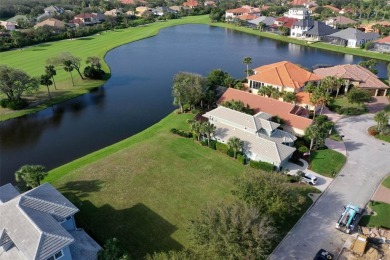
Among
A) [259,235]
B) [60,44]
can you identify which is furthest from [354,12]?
[259,235]

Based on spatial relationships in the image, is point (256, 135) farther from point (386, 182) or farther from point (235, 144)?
point (386, 182)

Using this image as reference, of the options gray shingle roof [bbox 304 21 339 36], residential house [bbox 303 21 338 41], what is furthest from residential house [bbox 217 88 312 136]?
gray shingle roof [bbox 304 21 339 36]

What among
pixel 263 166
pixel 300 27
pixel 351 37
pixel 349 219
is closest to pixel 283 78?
pixel 263 166

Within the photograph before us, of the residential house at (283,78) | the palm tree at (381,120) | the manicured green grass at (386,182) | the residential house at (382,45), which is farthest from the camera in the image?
the residential house at (382,45)

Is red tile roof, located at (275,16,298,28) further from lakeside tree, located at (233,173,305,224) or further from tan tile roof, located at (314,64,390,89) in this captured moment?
lakeside tree, located at (233,173,305,224)

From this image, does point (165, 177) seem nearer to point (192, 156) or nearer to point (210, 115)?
point (192, 156)

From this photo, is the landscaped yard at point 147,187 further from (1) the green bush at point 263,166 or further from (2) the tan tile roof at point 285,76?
(2) the tan tile roof at point 285,76

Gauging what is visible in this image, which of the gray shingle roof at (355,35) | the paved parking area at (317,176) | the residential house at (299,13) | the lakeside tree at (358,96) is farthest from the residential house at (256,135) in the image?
the residential house at (299,13)
